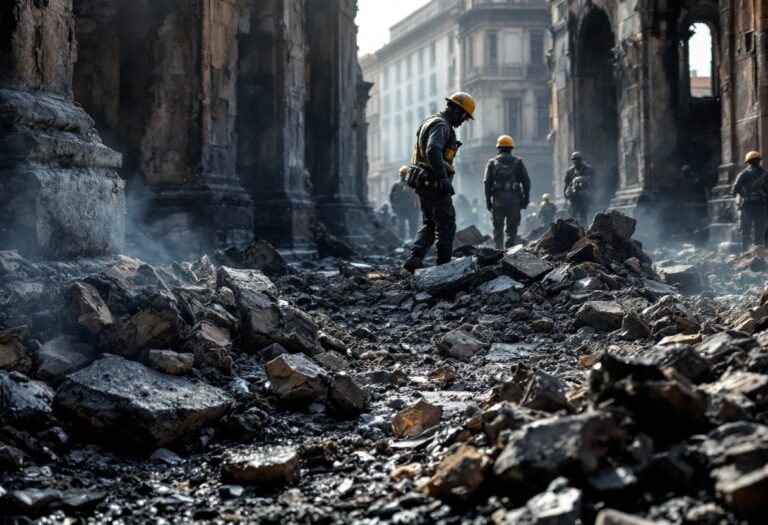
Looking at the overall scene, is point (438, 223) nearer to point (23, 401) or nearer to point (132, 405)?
point (132, 405)

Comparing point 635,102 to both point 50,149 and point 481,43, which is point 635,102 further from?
point 481,43

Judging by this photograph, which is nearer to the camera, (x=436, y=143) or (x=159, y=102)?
(x=436, y=143)

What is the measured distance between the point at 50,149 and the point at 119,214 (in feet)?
3.05

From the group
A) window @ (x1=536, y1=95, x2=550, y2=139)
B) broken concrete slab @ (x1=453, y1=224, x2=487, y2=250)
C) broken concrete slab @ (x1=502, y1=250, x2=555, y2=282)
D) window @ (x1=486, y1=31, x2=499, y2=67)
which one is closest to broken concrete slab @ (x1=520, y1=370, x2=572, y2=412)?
broken concrete slab @ (x1=502, y1=250, x2=555, y2=282)

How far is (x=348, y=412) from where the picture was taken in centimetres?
423

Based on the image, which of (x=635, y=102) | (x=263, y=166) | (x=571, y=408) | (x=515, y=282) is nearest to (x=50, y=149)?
(x=571, y=408)

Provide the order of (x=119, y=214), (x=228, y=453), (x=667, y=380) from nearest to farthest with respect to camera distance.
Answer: (x=667, y=380) < (x=228, y=453) < (x=119, y=214)

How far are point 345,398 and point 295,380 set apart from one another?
312 mm

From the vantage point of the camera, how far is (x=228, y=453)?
3.58m

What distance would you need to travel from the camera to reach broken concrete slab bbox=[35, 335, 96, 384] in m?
3.91

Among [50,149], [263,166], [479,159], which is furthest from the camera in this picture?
[479,159]

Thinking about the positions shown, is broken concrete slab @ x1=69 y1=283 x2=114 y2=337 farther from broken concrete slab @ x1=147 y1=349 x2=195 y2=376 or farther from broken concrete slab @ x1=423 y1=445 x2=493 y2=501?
broken concrete slab @ x1=423 y1=445 x2=493 y2=501

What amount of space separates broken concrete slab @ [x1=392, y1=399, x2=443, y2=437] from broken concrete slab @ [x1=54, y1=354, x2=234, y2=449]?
0.85 m

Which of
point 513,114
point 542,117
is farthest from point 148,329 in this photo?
point 513,114
